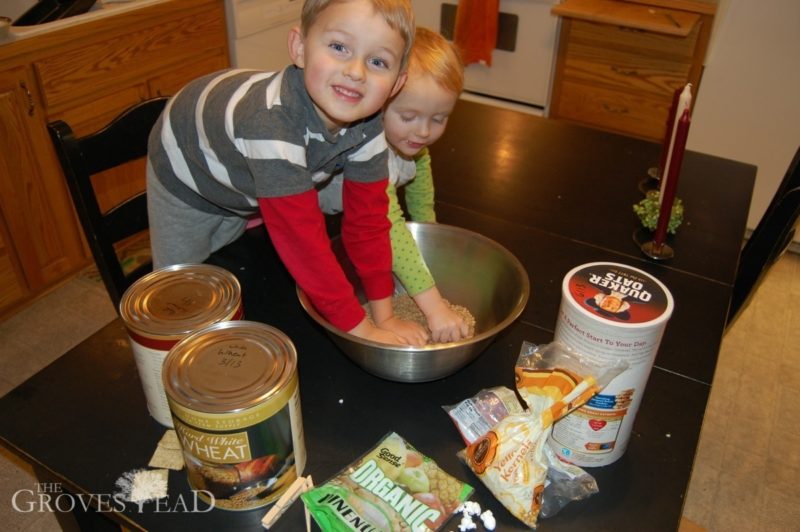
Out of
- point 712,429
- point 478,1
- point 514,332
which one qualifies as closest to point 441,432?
point 514,332

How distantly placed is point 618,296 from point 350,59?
425mm

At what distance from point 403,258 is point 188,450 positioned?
0.45 meters

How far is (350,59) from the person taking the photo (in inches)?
30.7

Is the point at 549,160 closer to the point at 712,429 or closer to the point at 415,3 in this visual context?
the point at 712,429

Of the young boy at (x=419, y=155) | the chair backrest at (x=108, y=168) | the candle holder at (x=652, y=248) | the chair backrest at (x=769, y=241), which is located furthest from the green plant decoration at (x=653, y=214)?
the chair backrest at (x=108, y=168)

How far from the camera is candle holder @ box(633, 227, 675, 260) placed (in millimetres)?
1102

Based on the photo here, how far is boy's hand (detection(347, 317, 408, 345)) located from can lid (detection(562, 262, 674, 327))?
0.89ft

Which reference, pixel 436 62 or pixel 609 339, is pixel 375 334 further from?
pixel 436 62

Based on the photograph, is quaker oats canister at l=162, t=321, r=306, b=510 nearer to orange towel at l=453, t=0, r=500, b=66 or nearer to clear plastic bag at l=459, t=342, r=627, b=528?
clear plastic bag at l=459, t=342, r=627, b=528

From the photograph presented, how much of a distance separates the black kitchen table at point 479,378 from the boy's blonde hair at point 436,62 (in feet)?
0.87

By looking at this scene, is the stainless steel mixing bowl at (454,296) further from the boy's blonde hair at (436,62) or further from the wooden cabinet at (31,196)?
the wooden cabinet at (31,196)

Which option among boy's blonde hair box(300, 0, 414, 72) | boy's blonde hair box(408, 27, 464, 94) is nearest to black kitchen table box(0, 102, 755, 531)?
boy's blonde hair box(408, 27, 464, 94)

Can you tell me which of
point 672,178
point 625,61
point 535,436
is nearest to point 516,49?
point 625,61

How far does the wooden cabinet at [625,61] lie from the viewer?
2383 millimetres
